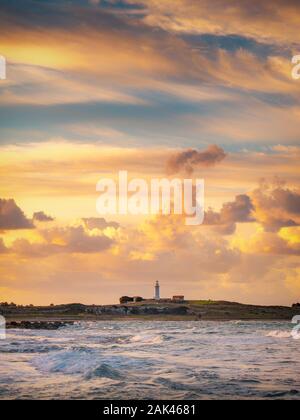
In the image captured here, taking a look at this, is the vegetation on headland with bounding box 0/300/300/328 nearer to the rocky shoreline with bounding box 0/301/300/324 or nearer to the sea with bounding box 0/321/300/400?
the rocky shoreline with bounding box 0/301/300/324

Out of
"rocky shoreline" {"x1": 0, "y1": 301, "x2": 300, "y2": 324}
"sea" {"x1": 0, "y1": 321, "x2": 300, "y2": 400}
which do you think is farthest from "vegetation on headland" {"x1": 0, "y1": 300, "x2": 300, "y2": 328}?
"sea" {"x1": 0, "y1": 321, "x2": 300, "y2": 400}

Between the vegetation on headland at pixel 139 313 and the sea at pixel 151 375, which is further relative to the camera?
the vegetation on headland at pixel 139 313

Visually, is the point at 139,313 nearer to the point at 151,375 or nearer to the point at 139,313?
the point at 139,313

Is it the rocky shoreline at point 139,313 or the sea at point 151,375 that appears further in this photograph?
the rocky shoreline at point 139,313

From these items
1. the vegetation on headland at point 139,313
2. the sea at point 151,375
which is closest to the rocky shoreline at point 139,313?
the vegetation on headland at point 139,313

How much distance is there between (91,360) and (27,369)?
501 cm

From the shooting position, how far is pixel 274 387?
91.2 ft

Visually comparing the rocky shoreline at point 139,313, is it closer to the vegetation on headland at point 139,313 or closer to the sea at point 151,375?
the vegetation on headland at point 139,313

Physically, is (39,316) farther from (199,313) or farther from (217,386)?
(217,386)
